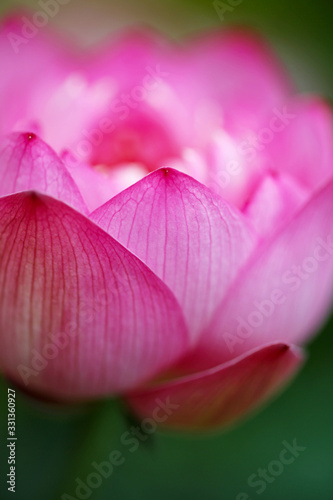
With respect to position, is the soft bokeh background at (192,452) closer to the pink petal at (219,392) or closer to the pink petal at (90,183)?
the pink petal at (219,392)

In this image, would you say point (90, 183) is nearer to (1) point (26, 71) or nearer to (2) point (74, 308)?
(2) point (74, 308)

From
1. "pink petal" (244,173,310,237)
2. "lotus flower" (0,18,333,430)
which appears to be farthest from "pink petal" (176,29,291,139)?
"pink petal" (244,173,310,237)

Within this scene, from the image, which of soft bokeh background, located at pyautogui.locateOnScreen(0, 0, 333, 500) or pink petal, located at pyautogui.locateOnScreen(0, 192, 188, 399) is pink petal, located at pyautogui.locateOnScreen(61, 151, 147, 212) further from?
soft bokeh background, located at pyautogui.locateOnScreen(0, 0, 333, 500)

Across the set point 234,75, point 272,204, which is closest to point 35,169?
point 272,204

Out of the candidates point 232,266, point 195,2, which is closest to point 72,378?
point 232,266

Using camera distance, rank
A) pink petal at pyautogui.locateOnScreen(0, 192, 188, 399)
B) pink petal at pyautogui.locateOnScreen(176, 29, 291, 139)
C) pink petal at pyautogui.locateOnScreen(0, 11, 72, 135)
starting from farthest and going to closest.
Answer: pink petal at pyautogui.locateOnScreen(176, 29, 291, 139) → pink petal at pyautogui.locateOnScreen(0, 11, 72, 135) → pink petal at pyautogui.locateOnScreen(0, 192, 188, 399)

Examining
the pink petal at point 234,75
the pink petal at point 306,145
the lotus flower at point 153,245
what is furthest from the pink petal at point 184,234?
the pink petal at point 234,75
